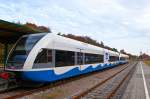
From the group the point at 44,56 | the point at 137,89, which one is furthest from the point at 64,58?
the point at 137,89

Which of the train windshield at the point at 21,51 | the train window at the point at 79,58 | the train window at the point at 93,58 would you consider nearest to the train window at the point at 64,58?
the train window at the point at 79,58

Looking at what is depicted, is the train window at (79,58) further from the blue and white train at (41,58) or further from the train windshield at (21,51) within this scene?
the train windshield at (21,51)

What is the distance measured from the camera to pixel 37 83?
Result: 14.8m

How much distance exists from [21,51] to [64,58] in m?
3.77

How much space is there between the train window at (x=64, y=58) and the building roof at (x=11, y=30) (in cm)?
210

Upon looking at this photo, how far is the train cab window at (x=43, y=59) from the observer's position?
537 inches

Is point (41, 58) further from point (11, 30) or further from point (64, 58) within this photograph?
point (64, 58)

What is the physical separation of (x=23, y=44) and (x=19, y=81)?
1.97 m

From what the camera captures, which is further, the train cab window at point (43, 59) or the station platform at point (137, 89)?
the train cab window at point (43, 59)

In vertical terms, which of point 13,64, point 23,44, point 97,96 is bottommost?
point 97,96

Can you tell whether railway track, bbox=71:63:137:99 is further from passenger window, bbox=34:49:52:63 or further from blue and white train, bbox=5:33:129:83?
passenger window, bbox=34:49:52:63

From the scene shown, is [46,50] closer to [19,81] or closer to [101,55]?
[19,81]

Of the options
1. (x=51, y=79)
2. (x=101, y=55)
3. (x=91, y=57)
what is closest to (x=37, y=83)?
(x=51, y=79)

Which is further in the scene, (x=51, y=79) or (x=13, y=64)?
(x=51, y=79)
